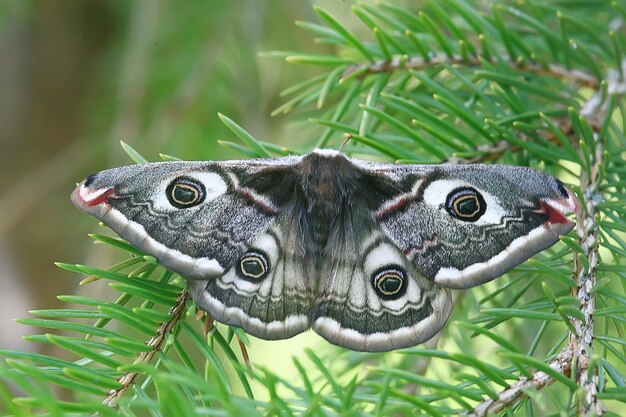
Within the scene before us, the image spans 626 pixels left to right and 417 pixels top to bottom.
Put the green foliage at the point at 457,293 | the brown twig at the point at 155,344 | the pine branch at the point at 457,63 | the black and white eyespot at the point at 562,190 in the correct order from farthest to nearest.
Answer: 1. the pine branch at the point at 457,63
2. the black and white eyespot at the point at 562,190
3. the brown twig at the point at 155,344
4. the green foliage at the point at 457,293

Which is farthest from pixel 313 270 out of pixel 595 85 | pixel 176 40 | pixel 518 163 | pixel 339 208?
pixel 176 40

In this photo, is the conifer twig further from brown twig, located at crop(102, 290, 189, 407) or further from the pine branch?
brown twig, located at crop(102, 290, 189, 407)

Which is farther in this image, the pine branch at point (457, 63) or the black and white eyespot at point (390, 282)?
the pine branch at point (457, 63)

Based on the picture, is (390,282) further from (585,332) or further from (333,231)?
(585,332)

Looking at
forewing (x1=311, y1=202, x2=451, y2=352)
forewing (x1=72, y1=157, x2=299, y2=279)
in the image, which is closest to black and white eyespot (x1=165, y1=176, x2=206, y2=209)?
forewing (x1=72, y1=157, x2=299, y2=279)

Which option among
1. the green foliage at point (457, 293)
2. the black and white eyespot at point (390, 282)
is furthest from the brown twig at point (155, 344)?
the black and white eyespot at point (390, 282)

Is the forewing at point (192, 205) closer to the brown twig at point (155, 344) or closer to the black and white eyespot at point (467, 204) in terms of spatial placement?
the brown twig at point (155, 344)

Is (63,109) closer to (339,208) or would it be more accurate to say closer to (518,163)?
(339,208)
